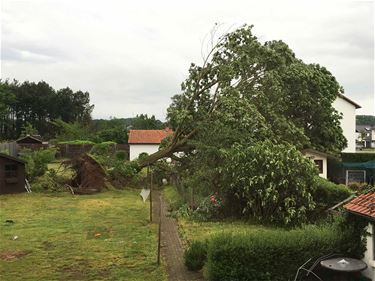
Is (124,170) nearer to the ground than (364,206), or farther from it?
farther from it

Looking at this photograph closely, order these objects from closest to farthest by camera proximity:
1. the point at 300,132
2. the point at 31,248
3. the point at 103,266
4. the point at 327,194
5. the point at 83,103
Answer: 1. the point at 103,266
2. the point at 31,248
3. the point at 327,194
4. the point at 300,132
5. the point at 83,103

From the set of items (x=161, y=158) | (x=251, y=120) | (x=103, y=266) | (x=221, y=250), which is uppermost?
(x=251, y=120)

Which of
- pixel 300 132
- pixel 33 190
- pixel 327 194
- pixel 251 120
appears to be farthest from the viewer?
pixel 33 190

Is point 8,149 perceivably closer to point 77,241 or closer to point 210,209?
point 210,209

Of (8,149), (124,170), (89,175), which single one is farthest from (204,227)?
(8,149)

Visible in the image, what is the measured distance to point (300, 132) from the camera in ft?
80.8

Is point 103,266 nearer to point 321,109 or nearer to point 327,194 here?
point 327,194

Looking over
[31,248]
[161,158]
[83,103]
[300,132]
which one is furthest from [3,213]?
[83,103]

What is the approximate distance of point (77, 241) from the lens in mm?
15016

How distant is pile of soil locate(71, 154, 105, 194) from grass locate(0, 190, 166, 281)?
4326mm

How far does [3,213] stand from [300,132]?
15.8m

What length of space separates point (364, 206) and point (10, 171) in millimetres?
22215

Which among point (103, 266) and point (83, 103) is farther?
point (83, 103)

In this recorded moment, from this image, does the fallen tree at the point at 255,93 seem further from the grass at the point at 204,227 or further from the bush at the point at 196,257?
the bush at the point at 196,257
